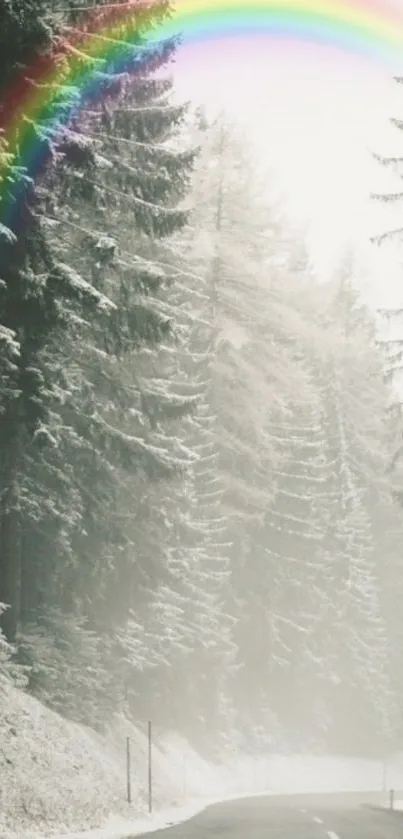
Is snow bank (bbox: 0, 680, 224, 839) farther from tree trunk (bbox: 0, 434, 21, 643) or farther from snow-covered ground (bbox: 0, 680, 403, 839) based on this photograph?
tree trunk (bbox: 0, 434, 21, 643)

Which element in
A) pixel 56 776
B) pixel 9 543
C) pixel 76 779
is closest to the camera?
pixel 56 776

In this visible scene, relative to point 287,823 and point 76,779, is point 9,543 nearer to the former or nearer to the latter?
point 76,779

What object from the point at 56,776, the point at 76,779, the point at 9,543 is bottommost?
the point at 76,779

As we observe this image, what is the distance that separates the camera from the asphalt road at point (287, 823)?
17516 millimetres

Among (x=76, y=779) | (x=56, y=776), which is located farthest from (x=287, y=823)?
(x=56, y=776)

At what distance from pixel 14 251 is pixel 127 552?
10.8 metres

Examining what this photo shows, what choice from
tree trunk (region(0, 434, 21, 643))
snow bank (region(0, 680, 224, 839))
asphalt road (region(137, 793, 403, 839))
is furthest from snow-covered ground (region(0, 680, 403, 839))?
tree trunk (region(0, 434, 21, 643))

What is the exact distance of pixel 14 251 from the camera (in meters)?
15.8

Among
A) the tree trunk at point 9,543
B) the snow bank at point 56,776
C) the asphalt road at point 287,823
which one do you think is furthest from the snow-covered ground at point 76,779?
the tree trunk at point 9,543

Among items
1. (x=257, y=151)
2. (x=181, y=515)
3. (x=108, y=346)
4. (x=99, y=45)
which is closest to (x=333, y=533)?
(x=257, y=151)

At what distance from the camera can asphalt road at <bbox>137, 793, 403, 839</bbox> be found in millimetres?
17516

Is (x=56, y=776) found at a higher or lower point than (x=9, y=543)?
lower

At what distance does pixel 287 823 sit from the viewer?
20500 mm

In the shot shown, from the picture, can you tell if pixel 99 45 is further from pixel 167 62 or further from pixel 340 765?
pixel 340 765
